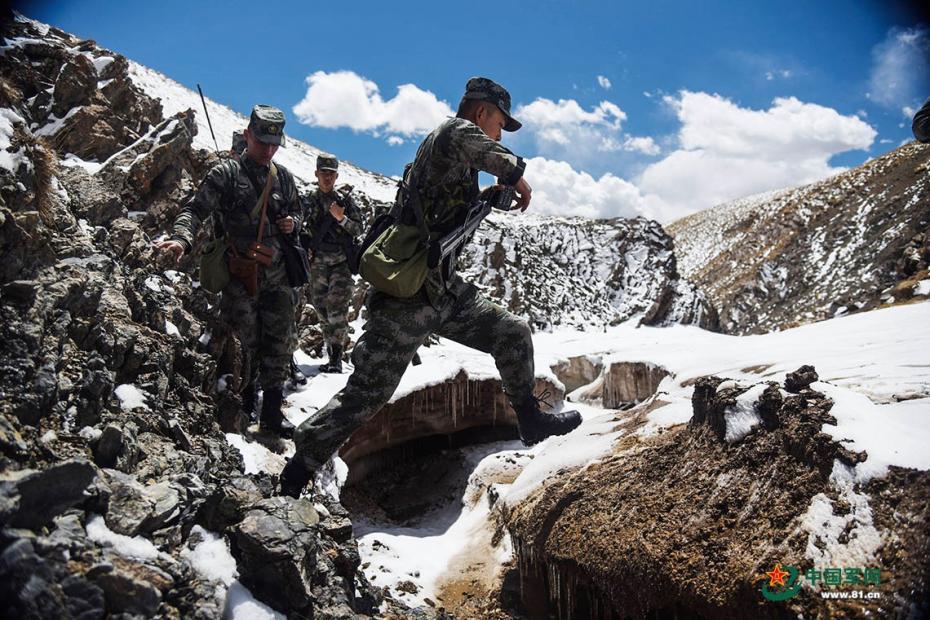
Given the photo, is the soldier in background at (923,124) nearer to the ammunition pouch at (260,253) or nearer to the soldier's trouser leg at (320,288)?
the ammunition pouch at (260,253)

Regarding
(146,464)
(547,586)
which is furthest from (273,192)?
(547,586)

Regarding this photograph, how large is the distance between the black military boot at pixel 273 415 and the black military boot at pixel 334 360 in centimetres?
→ 246

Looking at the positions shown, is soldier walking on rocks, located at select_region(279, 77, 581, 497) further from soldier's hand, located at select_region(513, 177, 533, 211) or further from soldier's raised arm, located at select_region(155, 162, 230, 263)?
soldier's raised arm, located at select_region(155, 162, 230, 263)

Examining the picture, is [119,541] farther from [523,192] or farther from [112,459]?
[523,192]

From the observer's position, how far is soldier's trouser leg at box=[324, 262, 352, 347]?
7.09 meters

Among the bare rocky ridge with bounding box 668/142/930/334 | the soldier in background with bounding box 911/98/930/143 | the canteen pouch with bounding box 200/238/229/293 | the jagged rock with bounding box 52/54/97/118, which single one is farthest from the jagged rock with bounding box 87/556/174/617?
the bare rocky ridge with bounding box 668/142/930/334

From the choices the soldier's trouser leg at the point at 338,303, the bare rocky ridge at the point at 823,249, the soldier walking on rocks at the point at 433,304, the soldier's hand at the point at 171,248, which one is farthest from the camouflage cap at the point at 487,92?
the bare rocky ridge at the point at 823,249

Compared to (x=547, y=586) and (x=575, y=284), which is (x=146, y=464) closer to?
(x=547, y=586)

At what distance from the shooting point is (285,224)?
4.49 metres

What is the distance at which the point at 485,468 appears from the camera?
6004mm

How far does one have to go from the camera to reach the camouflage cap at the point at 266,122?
4.17 metres

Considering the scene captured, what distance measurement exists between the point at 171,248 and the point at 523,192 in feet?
7.01

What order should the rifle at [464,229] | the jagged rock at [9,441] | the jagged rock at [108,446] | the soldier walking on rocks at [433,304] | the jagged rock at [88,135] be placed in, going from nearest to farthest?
1. the jagged rock at [9,441]
2. the jagged rock at [108,446]
3. the soldier walking on rocks at [433,304]
4. the rifle at [464,229]
5. the jagged rock at [88,135]

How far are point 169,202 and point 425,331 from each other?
570cm
